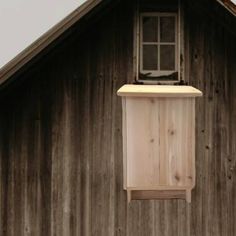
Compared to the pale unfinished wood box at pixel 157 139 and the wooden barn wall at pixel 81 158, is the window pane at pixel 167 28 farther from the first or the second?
the pale unfinished wood box at pixel 157 139

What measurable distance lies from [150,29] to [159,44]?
242mm

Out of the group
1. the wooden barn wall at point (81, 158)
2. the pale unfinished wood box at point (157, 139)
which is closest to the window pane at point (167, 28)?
the wooden barn wall at point (81, 158)

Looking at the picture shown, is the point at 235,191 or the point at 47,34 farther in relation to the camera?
the point at 235,191

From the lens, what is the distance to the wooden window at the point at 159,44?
750 cm

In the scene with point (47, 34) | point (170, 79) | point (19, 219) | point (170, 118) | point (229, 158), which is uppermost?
point (47, 34)

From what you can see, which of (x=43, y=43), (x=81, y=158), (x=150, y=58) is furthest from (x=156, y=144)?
(x=43, y=43)

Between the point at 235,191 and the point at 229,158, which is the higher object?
the point at 229,158

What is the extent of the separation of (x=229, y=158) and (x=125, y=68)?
6.21 ft

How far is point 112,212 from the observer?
739cm

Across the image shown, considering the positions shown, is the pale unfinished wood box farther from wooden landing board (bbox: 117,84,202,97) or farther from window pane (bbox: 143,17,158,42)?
window pane (bbox: 143,17,158,42)

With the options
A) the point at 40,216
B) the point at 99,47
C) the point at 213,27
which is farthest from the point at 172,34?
the point at 40,216

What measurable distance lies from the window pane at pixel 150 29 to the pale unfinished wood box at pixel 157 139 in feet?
2.73

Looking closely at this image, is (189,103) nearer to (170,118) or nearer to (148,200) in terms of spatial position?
(170,118)

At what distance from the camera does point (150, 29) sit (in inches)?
295
